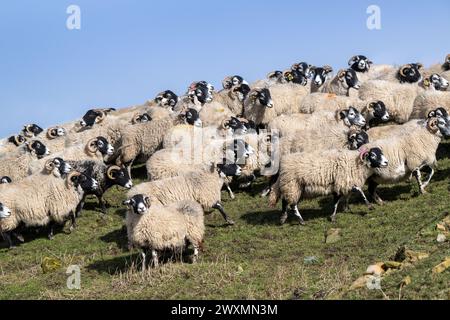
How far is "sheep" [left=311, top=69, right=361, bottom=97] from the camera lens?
2825 cm

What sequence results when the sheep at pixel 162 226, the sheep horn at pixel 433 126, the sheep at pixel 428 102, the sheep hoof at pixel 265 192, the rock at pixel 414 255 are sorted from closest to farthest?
the rock at pixel 414 255
the sheep at pixel 162 226
the sheep horn at pixel 433 126
the sheep hoof at pixel 265 192
the sheep at pixel 428 102

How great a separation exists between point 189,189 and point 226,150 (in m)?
3.61

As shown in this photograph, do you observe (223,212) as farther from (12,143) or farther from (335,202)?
(12,143)

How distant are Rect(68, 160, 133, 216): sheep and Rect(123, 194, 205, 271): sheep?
5.13 meters

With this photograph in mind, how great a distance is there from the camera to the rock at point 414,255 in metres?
14.3

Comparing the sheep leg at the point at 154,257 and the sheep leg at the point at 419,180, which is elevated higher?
the sheep leg at the point at 419,180

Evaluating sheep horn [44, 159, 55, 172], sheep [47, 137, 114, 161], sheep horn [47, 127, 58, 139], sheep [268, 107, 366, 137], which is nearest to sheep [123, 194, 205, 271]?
sheep horn [44, 159, 55, 172]

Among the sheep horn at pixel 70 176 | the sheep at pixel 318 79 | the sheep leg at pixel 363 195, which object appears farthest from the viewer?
the sheep at pixel 318 79

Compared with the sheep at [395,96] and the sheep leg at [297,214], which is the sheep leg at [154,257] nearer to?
the sheep leg at [297,214]

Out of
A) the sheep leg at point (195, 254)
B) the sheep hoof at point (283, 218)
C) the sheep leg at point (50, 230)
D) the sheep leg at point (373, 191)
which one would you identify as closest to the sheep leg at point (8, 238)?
the sheep leg at point (50, 230)

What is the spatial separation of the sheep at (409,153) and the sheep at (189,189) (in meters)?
3.62

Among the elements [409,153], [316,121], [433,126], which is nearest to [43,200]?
[316,121]

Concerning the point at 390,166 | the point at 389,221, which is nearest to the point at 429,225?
the point at 389,221
